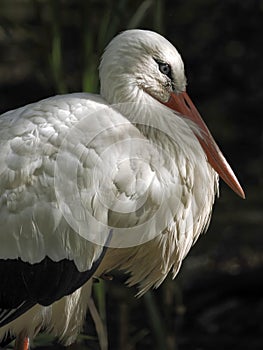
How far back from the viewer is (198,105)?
270 inches

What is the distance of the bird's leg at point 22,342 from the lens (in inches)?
127

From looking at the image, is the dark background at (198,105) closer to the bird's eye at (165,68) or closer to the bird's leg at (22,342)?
the bird's leg at (22,342)

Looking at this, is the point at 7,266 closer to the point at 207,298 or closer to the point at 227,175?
the point at 227,175

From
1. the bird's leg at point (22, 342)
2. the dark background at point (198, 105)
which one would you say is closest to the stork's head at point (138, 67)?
the dark background at point (198, 105)

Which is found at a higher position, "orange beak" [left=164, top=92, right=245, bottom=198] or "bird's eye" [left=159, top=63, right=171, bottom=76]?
"bird's eye" [left=159, top=63, right=171, bottom=76]

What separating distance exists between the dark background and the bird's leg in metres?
0.24

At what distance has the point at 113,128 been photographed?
2980 mm

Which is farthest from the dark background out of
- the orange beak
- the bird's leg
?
the orange beak

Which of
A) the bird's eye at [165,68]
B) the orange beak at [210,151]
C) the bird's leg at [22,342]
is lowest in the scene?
the bird's leg at [22,342]

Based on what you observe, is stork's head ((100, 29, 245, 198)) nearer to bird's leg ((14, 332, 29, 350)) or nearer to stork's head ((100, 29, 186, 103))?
stork's head ((100, 29, 186, 103))

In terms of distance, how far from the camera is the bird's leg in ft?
10.6

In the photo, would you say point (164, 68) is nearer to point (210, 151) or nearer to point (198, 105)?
point (210, 151)

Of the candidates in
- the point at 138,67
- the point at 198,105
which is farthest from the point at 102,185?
the point at 198,105

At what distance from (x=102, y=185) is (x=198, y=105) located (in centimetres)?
400
